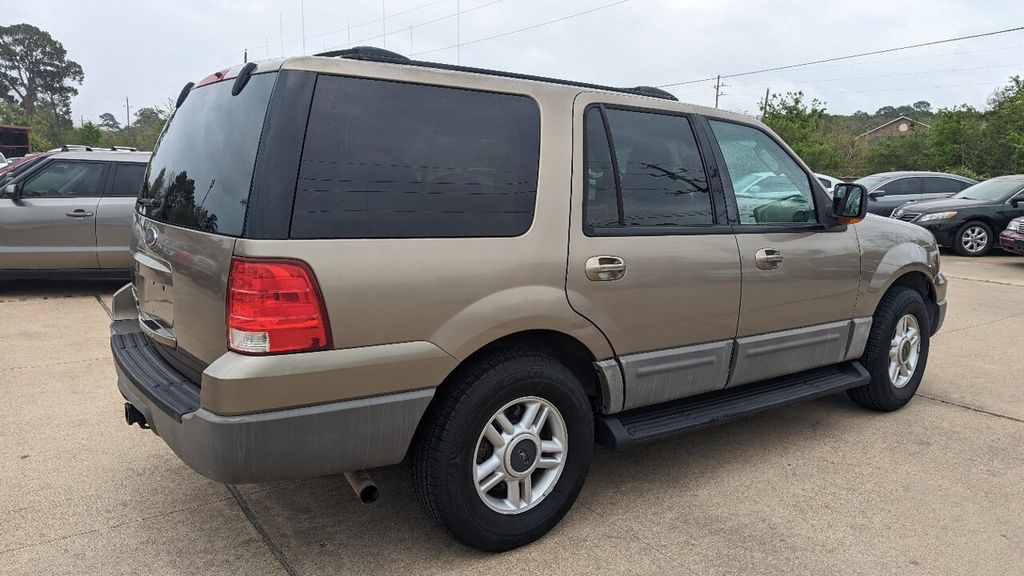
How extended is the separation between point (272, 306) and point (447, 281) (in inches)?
23.3

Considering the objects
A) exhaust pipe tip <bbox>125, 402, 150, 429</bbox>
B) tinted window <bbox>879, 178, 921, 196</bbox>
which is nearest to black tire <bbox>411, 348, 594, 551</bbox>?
exhaust pipe tip <bbox>125, 402, 150, 429</bbox>

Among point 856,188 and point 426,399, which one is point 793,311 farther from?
point 426,399

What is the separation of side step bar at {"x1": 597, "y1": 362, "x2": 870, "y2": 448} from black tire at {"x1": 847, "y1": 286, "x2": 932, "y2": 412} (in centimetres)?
14

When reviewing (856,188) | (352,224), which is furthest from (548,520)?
(856,188)

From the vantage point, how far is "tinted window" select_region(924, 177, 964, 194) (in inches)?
599

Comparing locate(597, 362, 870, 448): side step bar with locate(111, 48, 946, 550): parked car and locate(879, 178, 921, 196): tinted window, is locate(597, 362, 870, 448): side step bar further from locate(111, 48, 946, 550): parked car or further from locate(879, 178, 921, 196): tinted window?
locate(879, 178, 921, 196): tinted window

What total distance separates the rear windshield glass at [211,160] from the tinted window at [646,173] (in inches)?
52.1

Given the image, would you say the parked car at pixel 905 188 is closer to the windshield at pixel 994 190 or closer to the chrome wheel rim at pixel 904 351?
the windshield at pixel 994 190

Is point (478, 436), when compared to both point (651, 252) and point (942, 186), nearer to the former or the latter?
point (651, 252)

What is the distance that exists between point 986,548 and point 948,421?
1.69 m

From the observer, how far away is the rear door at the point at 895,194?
48.5 ft

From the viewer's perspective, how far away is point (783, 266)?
3.69 metres

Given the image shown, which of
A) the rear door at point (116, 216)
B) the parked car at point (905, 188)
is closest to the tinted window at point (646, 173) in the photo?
the rear door at point (116, 216)

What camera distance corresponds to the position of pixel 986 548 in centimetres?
293
